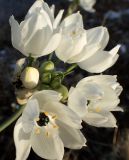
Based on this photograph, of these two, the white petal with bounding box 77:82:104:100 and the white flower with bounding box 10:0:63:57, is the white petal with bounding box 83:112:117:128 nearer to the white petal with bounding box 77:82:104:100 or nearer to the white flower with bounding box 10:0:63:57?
the white petal with bounding box 77:82:104:100

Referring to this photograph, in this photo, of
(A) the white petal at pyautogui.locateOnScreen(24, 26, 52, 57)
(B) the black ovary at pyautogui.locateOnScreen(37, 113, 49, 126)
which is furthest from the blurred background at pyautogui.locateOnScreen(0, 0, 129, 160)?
(A) the white petal at pyautogui.locateOnScreen(24, 26, 52, 57)

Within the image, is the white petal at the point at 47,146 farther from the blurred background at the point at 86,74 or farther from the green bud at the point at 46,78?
the blurred background at the point at 86,74

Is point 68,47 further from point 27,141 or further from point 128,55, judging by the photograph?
point 128,55

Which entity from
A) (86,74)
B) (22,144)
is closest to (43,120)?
(22,144)

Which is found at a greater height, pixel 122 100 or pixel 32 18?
pixel 32 18

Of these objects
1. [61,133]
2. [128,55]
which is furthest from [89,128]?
[61,133]

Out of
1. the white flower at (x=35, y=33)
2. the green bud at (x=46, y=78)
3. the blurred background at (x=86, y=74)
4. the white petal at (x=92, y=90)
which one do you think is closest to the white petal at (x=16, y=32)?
the white flower at (x=35, y=33)

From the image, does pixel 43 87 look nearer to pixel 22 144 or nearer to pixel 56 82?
pixel 56 82
